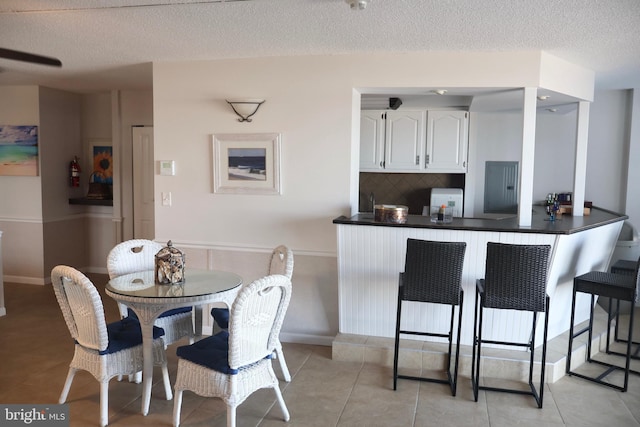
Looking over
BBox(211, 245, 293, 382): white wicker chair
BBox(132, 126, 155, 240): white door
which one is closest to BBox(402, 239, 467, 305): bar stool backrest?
BBox(211, 245, 293, 382): white wicker chair

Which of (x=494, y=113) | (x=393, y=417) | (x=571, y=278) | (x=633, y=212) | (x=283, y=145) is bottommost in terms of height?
(x=393, y=417)

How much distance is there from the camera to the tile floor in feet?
9.90

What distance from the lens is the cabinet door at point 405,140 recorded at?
5633mm

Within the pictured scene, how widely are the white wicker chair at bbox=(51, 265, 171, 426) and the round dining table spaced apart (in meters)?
0.10

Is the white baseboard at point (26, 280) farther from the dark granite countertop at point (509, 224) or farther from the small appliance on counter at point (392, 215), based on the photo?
the small appliance on counter at point (392, 215)

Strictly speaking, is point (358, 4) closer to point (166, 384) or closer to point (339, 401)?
point (339, 401)

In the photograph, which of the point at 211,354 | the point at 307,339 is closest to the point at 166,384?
the point at 211,354

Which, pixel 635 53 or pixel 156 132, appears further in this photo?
pixel 156 132

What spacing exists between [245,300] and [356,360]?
163 centimetres

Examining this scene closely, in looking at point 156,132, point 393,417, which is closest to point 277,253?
point 393,417

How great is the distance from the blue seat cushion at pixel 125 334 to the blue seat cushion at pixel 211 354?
367 mm

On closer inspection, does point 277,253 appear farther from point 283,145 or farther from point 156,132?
point 156,132

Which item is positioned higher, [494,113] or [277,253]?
[494,113]

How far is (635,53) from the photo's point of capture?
376cm
